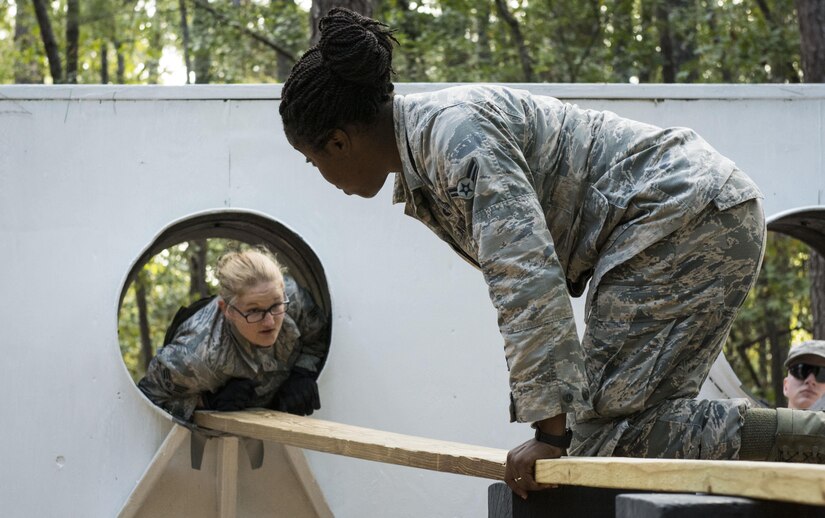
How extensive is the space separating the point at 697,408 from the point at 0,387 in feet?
10.3

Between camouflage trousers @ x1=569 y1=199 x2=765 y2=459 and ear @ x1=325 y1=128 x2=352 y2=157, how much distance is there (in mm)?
651

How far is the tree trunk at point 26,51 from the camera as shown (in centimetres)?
1314

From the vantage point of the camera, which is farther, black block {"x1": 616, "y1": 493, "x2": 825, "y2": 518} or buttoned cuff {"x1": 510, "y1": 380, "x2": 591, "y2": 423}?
buttoned cuff {"x1": 510, "y1": 380, "x2": 591, "y2": 423}

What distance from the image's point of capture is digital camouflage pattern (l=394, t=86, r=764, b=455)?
2348 mm

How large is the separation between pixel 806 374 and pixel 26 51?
409 inches

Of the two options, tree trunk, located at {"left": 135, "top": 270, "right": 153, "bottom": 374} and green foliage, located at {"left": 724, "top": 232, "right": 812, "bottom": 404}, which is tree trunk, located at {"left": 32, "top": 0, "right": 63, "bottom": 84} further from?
green foliage, located at {"left": 724, "top": 232, "right": 812, "bottom": 404}

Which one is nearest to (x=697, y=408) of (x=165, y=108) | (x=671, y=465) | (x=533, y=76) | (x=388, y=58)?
(x=671, y=465)

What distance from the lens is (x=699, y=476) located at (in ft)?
6.45

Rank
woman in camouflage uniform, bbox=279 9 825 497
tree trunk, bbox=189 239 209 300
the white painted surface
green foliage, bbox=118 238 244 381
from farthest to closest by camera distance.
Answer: green foliage, bbox=118 238 244 381, tree trunk, bbox=189 239 209 300, the white painted surface, woman in camouflage uniform, bbox=279 9 825 497

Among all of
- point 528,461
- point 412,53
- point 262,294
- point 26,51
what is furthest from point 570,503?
point 26,51

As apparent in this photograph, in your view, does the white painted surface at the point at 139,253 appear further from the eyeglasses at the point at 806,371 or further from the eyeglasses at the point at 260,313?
the eyeglasses at the point at 806,371

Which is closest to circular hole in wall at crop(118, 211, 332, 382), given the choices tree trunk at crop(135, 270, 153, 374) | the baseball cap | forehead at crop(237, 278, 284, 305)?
tree trunk at crop(135, 270, 153, 374)

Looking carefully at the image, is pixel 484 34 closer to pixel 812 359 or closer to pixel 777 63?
pixel 777 63

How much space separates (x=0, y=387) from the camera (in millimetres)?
4699
